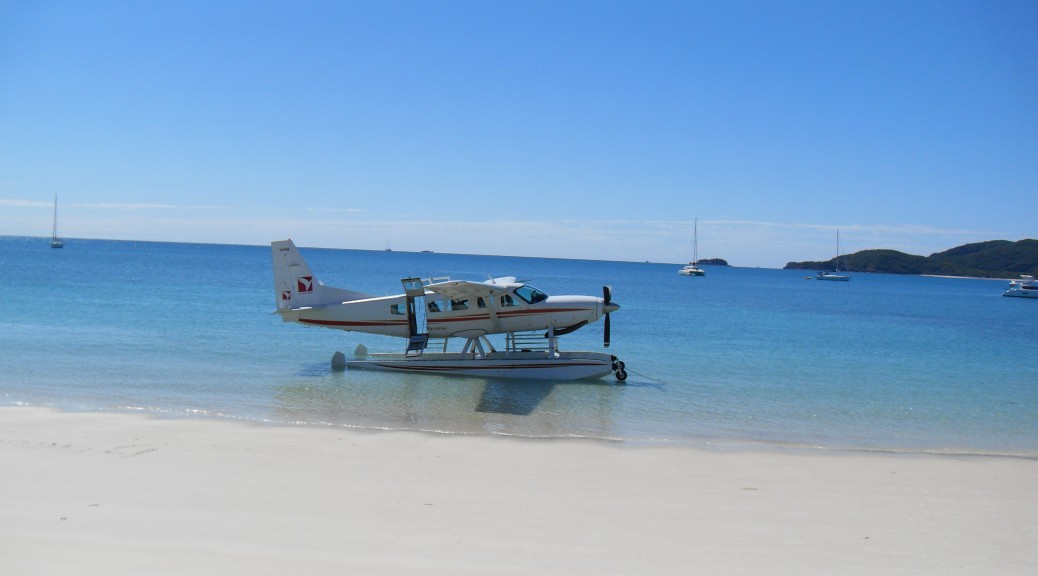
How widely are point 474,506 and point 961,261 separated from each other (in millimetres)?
209862

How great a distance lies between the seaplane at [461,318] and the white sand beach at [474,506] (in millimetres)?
6319

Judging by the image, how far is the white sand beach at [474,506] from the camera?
18.7ft

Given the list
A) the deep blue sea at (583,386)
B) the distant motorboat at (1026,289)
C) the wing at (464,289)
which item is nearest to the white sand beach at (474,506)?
the deep blue sea at (583,386)

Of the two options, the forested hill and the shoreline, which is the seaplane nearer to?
the shoreline

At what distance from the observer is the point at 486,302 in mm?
17047

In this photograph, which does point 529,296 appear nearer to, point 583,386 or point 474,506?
point 583,386

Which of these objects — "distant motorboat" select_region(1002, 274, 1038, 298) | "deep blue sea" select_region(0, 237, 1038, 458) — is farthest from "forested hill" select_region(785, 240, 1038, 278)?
"deep blue sea" select_region(0, 237, 1038, 458)

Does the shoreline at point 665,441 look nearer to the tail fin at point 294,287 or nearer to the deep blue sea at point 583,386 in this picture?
the deep blue sea at point 583,386

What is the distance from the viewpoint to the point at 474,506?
7125 millimetres

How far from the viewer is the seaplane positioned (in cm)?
1662

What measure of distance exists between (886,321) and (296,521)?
39.7 meters

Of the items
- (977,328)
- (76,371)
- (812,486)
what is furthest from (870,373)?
(977,328)

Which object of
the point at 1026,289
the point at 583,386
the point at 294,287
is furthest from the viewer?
the point at 1026,289

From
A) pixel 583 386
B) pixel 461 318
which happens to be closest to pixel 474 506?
pixel 583 386
